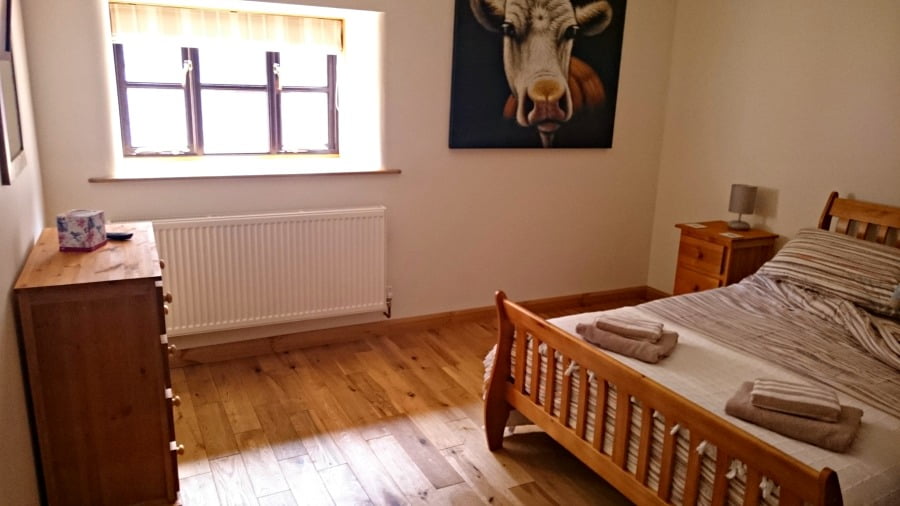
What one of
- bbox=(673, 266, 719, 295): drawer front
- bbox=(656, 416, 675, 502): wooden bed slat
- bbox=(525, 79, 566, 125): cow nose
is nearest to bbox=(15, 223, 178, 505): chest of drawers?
bbox=(656, 416, 675, 502): wooden bed slat

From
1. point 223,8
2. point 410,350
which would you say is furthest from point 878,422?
point 223,8

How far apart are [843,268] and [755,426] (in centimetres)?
144

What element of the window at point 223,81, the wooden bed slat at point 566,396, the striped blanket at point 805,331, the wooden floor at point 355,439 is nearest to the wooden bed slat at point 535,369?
the wooden bed slat at point 566,396

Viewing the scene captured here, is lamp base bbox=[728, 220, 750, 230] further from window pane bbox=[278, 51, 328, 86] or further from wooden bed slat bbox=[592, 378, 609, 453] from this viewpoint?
window pane bbox=[278, 51, 328, 86]

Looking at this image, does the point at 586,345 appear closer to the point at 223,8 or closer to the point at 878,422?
the point at 878,422

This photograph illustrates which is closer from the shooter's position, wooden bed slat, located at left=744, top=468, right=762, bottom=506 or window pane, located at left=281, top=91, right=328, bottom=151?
wooden bed slat, located at left=744, top=468, right=762, bottom=506

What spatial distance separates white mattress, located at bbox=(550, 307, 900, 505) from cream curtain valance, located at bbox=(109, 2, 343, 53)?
6.60 ft

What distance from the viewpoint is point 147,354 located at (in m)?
1.93

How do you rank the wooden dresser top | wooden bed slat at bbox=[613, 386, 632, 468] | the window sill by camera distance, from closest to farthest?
1. the wooden dresser top
2. wooden bed slat at bbox=[613, 386, 632, 468]
3. the window sill

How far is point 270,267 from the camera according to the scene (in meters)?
3.25

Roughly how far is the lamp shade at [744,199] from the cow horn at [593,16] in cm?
127

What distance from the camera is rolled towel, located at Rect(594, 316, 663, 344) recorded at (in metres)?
2.21

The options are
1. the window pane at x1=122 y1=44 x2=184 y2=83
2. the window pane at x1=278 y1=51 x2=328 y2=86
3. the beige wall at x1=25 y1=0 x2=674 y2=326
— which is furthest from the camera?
the window pane at x1=278 y1=51 x2=328 y2=86

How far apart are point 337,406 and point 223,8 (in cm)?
203
